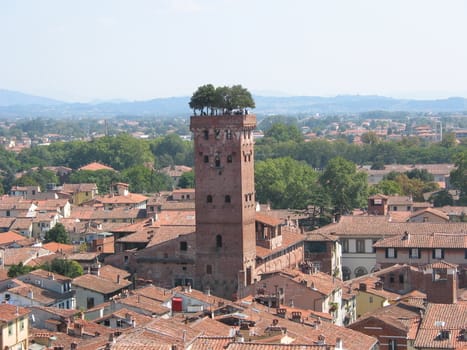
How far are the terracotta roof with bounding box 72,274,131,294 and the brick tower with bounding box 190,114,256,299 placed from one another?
4312 millimetres

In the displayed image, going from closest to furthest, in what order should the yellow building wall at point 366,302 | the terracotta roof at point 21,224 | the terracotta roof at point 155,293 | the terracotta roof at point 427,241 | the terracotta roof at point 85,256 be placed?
the terracotta roof at point 155,293 < the yellow building wall at point 366,302 < the terracotta roof at point 427,241 < the terracotta roof at point 85,256 < the terracotta roof at point 21,224

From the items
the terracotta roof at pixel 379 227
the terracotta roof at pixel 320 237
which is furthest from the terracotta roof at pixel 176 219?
the terracotta roof at pixel 379 227

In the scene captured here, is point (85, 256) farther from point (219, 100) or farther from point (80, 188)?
point (80, 188)

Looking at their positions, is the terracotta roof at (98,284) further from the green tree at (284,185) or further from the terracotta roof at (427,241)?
the green tree at (284,185)

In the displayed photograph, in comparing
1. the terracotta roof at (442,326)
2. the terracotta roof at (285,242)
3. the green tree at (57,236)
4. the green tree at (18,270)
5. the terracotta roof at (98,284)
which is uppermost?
the terracotta roof at (442,326)

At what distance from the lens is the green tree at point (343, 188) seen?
94.1m

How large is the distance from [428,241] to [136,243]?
14839 mm

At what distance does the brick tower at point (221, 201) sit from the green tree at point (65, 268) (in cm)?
625

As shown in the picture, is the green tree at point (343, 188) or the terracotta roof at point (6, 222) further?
the terracotta roof at point (6, 222)

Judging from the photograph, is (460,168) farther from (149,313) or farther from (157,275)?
(149,313)

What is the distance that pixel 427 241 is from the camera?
6247 cm

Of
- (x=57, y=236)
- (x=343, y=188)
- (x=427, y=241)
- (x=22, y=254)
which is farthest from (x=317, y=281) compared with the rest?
(x=343, y=188)

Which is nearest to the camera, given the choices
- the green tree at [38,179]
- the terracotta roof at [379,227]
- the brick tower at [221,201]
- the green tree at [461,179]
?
the brick tower at [221,201]

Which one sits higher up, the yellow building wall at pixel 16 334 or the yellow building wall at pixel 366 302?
the yellow building wall at pixel 16 334
